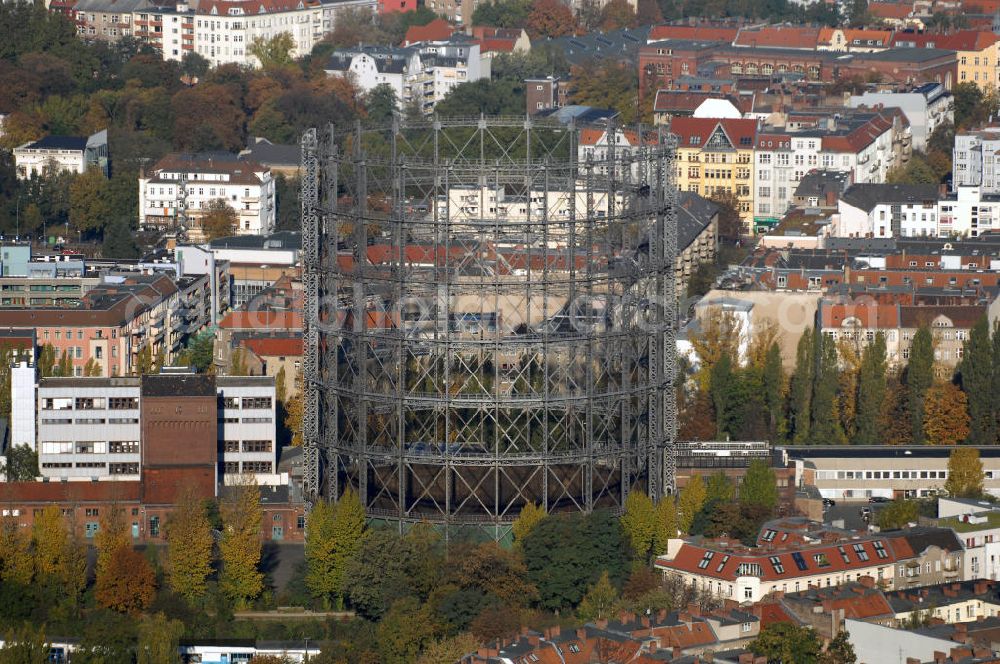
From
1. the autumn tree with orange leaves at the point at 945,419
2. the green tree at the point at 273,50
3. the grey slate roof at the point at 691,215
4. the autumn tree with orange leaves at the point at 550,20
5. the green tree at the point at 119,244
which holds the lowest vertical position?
the autumn tree with orange leaves at the point at 945,419

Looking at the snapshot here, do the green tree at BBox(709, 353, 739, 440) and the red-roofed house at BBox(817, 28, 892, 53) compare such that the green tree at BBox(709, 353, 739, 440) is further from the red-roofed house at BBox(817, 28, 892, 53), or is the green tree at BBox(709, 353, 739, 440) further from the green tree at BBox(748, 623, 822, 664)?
the red-roofed house at BBox(817, 28, 892, 53)

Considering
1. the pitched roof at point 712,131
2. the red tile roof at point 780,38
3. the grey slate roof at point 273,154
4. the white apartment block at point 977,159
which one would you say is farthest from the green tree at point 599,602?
the red tile roof at point 780,38

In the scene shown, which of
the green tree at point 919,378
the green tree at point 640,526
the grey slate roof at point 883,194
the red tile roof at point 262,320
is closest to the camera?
the green tree at point 640,526

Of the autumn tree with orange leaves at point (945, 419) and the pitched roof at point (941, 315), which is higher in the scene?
the pitched roof at point (941, 315)

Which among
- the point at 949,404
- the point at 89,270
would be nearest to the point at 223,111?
the point at 89,270

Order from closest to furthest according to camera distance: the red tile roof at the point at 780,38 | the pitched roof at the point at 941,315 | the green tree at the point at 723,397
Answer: the green tree at the point at 723,397 < the pitched roof at the point at 941,315 < the red tile roof at the point at 780,38

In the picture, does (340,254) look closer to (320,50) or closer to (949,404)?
(949,404)

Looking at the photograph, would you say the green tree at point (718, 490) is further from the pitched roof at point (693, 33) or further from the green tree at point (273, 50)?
the pitched roof at point (693, 33)
